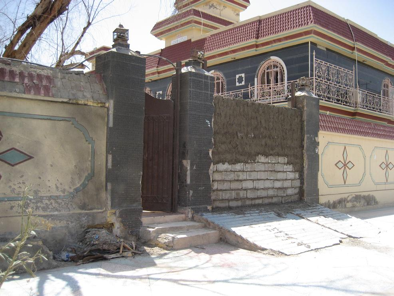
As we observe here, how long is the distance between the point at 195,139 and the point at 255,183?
77.2 inches

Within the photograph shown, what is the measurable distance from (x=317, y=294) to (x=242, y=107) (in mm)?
4752

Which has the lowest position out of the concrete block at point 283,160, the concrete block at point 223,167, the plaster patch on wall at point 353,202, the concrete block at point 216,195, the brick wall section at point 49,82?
the plaster patch on wall at point 353,202

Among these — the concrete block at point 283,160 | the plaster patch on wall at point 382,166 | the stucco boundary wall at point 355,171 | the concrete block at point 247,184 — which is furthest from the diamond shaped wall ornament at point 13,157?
the plaster patch on wall at point 382,166

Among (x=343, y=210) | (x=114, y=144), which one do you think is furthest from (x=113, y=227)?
(x=343, y=210)

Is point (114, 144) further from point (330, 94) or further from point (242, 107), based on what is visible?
point (330, 94)

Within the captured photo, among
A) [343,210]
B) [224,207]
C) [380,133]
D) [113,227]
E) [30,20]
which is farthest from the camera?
[380,133]

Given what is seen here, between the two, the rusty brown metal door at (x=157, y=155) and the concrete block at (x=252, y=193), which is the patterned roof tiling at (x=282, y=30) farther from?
the rusty brown metal door at (x=157, y=155)

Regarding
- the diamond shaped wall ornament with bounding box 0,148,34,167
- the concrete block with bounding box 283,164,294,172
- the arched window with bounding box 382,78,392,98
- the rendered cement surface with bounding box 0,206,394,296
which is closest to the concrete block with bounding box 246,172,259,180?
the concrete block with bounding box 283,164,294,172

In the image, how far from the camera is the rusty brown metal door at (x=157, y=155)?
7.35 meters

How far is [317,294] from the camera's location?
4.42 meters

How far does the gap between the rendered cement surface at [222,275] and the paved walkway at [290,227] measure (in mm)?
330

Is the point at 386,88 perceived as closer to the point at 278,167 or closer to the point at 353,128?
the point at 353,128

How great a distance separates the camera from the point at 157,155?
7418mm

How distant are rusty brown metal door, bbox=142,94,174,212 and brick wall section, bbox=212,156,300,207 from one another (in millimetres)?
1039
